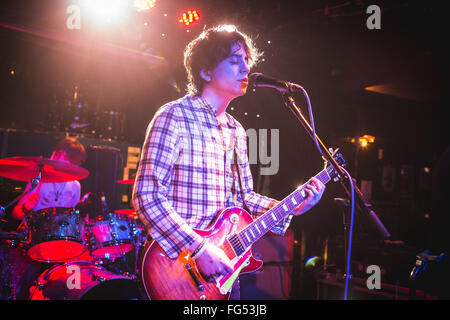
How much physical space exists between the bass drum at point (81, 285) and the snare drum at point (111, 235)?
237 millimetres

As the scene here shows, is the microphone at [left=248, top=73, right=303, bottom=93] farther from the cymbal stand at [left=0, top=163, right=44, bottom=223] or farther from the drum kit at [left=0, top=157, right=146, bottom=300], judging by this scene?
the cymbal stand at [left=0, top=163, right=44, bottom=223]

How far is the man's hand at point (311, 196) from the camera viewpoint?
2367 mm

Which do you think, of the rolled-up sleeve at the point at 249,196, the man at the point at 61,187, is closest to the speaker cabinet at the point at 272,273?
the rolled-up sleeve at the point at 249,196

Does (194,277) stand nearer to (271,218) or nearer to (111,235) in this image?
(271,218)

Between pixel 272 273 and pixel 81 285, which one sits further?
pixel 272 273

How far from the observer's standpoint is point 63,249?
10.6 ft

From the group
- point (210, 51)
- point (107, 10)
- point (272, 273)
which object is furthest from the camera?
point (107, 10)

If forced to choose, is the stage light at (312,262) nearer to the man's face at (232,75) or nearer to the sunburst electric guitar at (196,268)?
the sunburst electric guitar at (196,268)

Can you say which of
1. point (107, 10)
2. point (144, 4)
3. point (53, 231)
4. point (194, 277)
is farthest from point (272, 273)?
point (107, 10)

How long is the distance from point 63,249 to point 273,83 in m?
2.41

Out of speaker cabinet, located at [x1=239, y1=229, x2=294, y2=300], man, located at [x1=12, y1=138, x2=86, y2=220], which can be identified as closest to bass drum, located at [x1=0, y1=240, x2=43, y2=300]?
man, located at [x1=12, y1=138, x2=86, y2=220]

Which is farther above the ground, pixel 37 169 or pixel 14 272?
pixel 37 169

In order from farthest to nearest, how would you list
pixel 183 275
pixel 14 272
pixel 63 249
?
pixel 63 249 < pixel 14 272 < pixel 183 275

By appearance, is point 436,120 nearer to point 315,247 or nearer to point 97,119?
point 315,247
